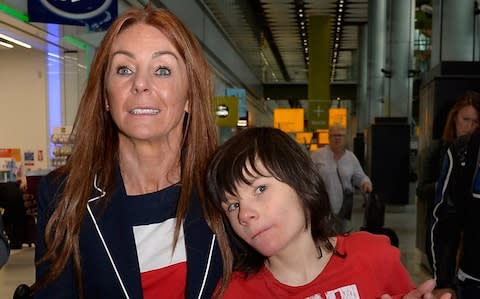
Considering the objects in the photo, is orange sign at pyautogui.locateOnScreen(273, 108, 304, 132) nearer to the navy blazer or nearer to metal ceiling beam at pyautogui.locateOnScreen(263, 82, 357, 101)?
metal ceiling beam at pyautogui.locateOnScreen(263, 82, 357, 101)

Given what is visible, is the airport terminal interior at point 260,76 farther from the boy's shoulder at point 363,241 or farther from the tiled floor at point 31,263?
the boy's shoulder at point 363,241

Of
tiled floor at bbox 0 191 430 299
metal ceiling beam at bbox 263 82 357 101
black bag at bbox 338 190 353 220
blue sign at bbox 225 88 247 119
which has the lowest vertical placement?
tiled floor at bbox 0 191 430 299

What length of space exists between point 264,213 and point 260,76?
1404 inches

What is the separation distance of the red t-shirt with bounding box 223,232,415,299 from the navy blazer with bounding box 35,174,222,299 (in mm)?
112

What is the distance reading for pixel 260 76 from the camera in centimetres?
3709

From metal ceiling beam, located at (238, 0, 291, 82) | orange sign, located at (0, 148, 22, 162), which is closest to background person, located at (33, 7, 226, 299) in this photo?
orange sign, located at (0, 148, 22, 162)

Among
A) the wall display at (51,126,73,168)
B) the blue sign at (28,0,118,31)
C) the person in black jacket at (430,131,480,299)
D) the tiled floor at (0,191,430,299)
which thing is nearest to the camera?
the person in black jacket at (430,131,480,299)

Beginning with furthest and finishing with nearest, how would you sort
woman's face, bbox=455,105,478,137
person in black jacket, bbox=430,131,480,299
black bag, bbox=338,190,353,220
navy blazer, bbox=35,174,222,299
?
1. black bag, bbox=338,190,353,220
2. woman's face, bbox=455,105,478,137
3. person in black jacket, bbox=430,131,480,299
4. navy blazer, bbox=35,174,222,299

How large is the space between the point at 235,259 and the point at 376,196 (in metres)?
3.24

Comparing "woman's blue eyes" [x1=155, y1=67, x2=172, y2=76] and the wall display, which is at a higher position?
"woman's blue eyes" [x1=155, y1=67, x2=172, y2=76]

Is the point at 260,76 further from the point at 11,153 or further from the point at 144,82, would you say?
the point at 144,82

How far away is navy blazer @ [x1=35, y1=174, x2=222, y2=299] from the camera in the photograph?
1703 mm

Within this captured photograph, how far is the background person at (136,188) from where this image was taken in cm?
173

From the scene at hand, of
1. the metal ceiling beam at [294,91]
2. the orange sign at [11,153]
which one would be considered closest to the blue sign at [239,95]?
the orange sign at [11,153]
